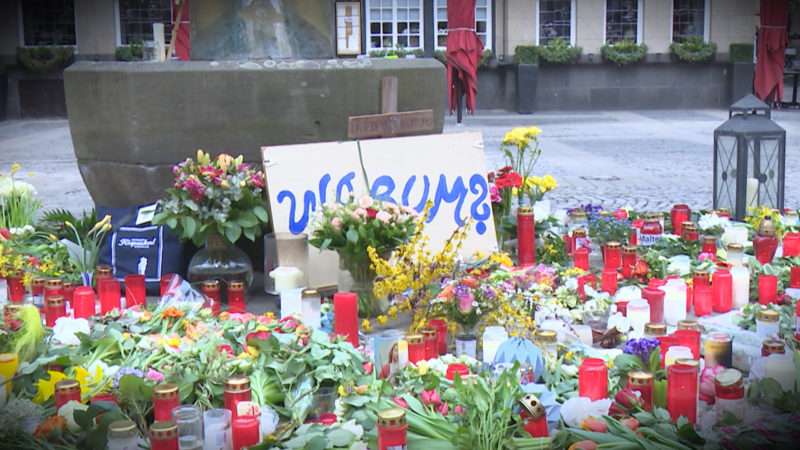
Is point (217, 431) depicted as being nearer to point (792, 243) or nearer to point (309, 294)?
point (309, 294)

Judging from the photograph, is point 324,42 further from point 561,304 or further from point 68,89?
point 561,304

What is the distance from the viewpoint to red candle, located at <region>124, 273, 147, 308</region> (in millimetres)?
4820

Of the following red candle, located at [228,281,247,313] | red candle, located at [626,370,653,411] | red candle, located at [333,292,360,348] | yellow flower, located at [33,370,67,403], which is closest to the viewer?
red candle, located at [626,370,653,411]

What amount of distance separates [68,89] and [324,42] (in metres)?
1.47

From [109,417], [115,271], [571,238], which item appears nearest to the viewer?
[109,417]

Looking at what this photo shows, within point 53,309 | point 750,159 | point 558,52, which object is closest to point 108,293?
point 53,309

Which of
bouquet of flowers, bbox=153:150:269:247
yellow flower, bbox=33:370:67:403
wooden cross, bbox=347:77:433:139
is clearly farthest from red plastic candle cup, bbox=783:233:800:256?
yellow flower, bbox=33:370:67:403

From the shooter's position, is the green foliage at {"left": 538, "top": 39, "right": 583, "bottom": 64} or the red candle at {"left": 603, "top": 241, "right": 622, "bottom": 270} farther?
the green foliage at {"left": 538, "top": 39, "right": 583, "bottom": 64}

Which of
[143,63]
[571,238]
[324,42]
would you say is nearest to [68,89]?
[143,63]

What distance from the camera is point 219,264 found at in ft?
16.8

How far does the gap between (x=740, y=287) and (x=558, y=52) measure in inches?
620

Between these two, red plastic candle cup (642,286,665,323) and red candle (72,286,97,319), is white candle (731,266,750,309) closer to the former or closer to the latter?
red plastic candle cup (642,286,665,323)

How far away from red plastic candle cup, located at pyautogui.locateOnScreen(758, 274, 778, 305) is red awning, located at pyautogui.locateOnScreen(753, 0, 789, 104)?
12137mm

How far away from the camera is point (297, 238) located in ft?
16.2
